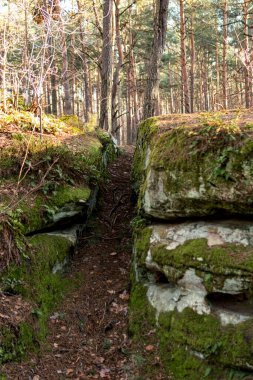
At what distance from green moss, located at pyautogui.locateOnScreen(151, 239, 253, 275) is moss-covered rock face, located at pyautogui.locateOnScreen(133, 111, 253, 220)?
536mm

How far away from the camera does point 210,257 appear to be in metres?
4.77

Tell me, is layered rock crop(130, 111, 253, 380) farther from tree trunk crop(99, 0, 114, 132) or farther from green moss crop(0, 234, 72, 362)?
tree trunk crop(99, 0, 114, 132)

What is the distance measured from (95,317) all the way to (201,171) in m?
2.83

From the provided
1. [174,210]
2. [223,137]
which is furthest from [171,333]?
[223,137]

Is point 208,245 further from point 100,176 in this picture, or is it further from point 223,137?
point 100,176

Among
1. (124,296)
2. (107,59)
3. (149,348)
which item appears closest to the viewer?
(149,348)

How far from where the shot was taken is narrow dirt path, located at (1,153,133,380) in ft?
16.0

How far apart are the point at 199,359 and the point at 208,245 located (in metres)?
1.43

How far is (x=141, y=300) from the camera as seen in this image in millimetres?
5680

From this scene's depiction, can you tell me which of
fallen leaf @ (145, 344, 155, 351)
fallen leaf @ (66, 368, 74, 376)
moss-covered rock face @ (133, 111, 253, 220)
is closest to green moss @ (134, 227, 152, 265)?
moss-covered rock face @ (133, 111, 253, 220)

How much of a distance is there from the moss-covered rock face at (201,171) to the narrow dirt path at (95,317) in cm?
149

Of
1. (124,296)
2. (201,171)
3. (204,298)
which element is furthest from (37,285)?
(201,171)

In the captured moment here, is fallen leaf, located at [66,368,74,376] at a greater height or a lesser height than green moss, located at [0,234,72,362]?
lesser

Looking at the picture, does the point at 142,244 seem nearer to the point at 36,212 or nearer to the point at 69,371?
the point at 36,212
